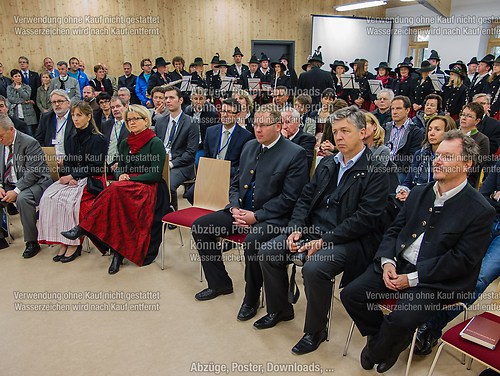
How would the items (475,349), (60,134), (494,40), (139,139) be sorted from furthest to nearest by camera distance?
(494,40), (60,134), (139,139), (475,349)

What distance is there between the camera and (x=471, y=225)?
1.96 meters

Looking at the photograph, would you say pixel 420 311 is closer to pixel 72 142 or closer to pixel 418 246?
pixel 418 246

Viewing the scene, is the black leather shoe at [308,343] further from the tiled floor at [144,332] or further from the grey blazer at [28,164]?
the grey blazer at [28,164]

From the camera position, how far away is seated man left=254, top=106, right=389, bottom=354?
2.37 metres

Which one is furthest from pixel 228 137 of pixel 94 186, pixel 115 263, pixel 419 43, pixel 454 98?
pixel 419 43

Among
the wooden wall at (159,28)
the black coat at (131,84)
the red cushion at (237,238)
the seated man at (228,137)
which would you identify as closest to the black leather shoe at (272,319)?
the red cushion at (237,238)

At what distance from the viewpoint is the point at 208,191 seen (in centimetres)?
346

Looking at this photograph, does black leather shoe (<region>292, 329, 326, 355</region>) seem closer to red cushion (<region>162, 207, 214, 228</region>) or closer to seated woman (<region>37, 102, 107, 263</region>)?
red cushion (<region>162, 207, 214, 228</region>)

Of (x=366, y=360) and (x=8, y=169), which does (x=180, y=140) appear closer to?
(x=8, y=169)

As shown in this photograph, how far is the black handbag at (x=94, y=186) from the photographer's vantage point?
12.2ft

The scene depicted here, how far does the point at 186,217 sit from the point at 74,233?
1066mm

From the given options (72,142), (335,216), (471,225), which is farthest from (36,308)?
(471,225)

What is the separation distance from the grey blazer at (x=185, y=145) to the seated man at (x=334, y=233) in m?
1.90

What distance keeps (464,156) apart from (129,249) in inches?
107
